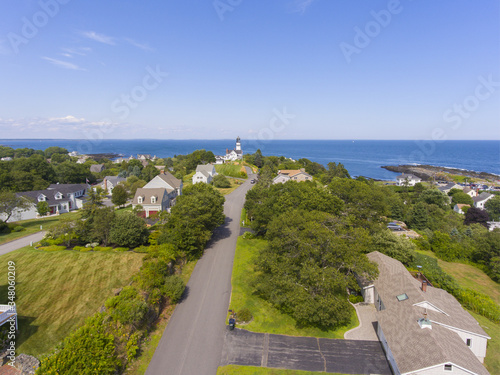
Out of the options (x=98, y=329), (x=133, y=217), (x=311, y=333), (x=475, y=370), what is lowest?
(x=311, y=333)

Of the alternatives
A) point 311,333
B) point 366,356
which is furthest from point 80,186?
point 366,356

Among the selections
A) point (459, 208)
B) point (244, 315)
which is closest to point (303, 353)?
point (244, 315)

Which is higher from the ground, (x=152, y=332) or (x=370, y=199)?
(x=370, y=199)

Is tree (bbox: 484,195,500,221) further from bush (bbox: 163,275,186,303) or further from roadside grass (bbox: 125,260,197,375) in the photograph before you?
roadside grass (bbox: 125,260,197,375)

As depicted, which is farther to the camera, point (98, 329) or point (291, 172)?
point (291, 172)

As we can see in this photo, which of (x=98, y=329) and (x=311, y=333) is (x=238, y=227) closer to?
(x=311, y=333)

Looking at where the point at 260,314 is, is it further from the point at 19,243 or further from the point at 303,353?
the point at 19,243
